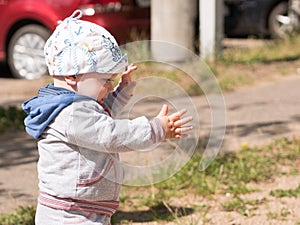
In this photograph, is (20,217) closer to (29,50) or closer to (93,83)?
(93,83)

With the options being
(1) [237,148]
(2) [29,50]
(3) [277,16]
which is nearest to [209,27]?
(2) [29,50]

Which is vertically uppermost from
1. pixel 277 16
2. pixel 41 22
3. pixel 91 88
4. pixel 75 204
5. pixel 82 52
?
pixel 82 52

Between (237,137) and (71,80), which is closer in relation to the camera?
(71,80)

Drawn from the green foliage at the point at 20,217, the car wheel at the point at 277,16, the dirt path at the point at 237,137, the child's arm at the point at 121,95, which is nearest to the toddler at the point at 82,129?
the child's arm at the point at 121,95

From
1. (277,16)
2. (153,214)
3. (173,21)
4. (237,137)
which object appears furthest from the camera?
(277,16)

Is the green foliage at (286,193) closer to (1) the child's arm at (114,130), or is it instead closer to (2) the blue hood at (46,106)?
(1) the child's arm at (114,130)

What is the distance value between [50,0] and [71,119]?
6.30m

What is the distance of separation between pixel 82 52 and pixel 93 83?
14cm

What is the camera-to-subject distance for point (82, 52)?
8.94 ft

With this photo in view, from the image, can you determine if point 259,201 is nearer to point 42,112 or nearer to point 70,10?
point 42,112

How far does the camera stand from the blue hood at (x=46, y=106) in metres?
2.79

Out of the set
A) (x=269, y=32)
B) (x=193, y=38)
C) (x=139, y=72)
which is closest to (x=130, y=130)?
A: (x=139, y=72)

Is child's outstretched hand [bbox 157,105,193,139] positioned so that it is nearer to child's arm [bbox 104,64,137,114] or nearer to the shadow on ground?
child's arm [bbox 104,64,137,114]

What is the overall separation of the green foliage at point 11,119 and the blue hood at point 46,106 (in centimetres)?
338
